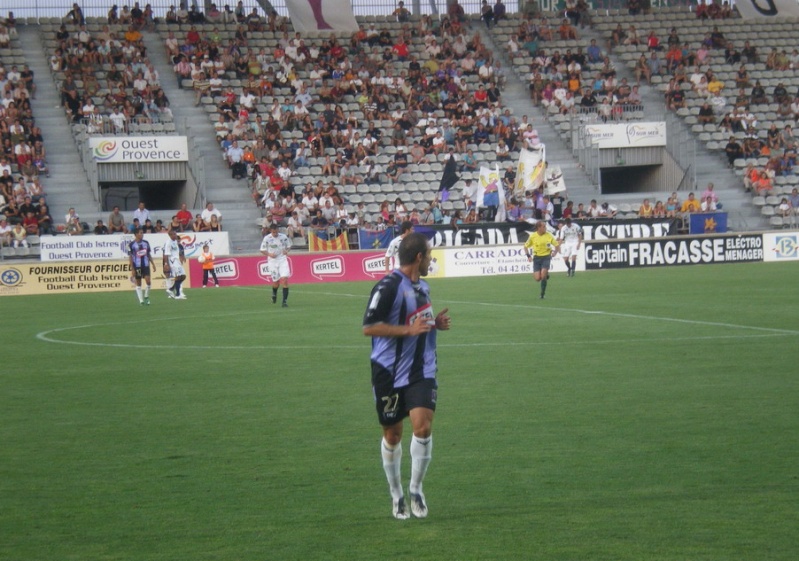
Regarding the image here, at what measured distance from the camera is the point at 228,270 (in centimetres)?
3694

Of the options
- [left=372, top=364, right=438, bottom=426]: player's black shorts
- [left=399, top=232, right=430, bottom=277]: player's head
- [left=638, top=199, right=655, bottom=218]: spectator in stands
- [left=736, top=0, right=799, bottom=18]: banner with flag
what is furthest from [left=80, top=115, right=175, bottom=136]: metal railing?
[left=372, top=364, right=438, bottom=426]: player's black shorts

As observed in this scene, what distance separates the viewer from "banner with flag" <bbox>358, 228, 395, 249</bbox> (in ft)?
127

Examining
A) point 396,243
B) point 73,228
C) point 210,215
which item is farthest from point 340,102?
point 396,243

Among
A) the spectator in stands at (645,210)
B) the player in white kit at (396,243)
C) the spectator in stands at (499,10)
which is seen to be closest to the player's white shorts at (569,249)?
the player in white kit at (396,243)

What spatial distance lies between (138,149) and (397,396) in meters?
35.8

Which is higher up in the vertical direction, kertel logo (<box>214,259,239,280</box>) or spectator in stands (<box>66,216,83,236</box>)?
spectator in stands (<box>66,216,83,236</box>)

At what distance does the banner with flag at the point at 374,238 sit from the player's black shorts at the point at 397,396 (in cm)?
3133

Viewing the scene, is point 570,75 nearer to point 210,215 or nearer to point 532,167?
point 532,167

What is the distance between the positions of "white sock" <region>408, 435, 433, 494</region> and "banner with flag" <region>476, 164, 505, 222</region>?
3315 cm

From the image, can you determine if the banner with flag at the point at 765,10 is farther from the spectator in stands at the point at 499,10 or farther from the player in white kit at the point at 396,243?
the player in white kit at the point at 396,243

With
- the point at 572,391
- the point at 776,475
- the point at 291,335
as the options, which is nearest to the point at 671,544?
the point at 776,475

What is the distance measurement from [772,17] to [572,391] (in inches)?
1883

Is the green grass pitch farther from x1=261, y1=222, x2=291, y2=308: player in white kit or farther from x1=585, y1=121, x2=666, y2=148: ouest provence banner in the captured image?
x1=585, y1=121, x2=666, y2=148: ouest provence banner

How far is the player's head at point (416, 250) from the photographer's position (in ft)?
24.1
